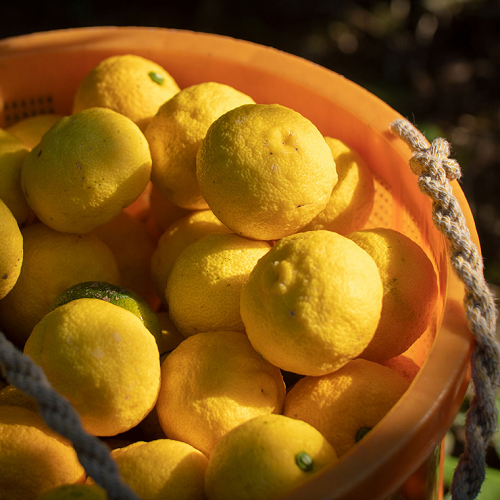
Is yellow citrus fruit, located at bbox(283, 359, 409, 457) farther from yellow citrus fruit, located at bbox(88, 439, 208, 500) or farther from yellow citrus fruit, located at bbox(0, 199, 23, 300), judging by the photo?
yellow citrus fruit, located at bbox(0, 199, 23, 300)

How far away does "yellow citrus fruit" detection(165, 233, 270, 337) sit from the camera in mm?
1064

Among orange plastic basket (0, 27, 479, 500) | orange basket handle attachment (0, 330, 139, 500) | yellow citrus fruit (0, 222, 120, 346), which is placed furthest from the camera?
yellow citrus fruit (0, 222, 120, 346)

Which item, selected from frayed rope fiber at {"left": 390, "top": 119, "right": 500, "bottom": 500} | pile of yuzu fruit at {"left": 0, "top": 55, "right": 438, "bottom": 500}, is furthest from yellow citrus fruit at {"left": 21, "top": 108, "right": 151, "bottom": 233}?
frayed rope fiber at {"left": 390, "top": 119, "right": 500, "bottom": 500}

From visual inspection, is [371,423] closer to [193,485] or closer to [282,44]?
[193,485]

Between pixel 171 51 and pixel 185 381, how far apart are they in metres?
0.97

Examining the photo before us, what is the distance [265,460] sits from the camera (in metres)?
0.82

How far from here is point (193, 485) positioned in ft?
2.89

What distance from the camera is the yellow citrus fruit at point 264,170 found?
40.1 inches

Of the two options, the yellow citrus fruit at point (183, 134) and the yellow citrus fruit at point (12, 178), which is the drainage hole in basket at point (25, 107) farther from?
the yellow citrus fruit at point (183, 134)

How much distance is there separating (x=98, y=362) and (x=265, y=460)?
30cm

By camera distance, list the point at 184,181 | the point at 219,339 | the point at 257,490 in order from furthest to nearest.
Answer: the point at 184,181 → the point at 219,339 → the point at 257,490

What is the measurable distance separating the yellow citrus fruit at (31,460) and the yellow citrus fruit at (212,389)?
0.59 ft

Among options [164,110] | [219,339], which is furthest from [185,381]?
[164,110]

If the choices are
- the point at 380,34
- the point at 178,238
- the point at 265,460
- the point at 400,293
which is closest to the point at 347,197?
the point at 400,293
